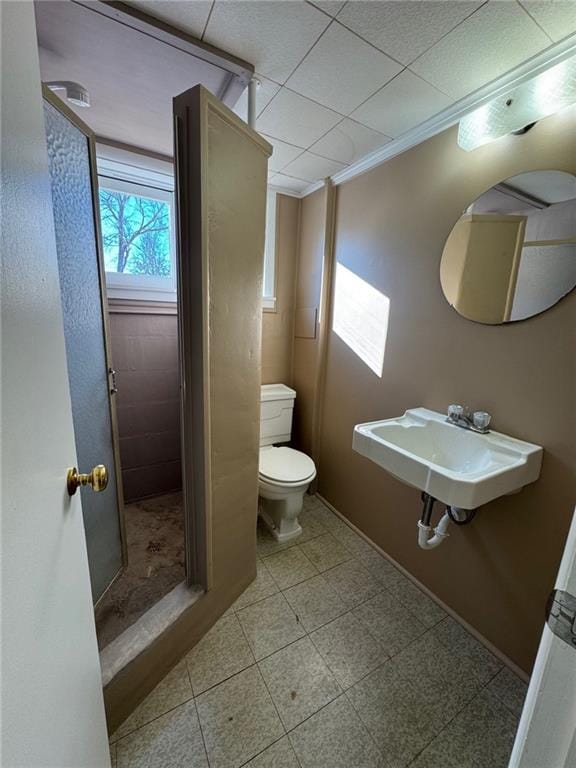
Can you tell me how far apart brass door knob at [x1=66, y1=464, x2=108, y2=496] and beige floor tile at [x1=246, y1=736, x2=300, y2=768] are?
1027 millimetres

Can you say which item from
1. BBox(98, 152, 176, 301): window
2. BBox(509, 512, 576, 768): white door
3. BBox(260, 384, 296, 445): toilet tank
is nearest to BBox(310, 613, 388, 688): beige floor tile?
BBox(509, 512, 576, 768): white door

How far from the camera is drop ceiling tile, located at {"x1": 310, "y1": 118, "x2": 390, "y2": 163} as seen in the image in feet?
5.05

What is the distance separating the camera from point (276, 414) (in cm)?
230

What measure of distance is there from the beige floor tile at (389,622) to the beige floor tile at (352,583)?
0.12 feet

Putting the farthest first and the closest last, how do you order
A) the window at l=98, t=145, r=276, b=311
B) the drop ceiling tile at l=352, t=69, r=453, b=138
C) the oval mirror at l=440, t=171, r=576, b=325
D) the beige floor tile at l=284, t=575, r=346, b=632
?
the window at l=98, t=145, r=276, b=311
the beige floor tile at l=284, t=575, r=346, b=632
the drop ceiling tile at l=352, t=69, r=453, b=138
the oval mirror at l=440, t=171, r=576, b=325

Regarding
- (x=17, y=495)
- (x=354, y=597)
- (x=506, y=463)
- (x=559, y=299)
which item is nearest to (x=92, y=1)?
(x=17, y=495)

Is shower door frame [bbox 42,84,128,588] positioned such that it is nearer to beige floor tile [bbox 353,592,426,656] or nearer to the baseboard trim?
beige floor tile [bbox 353,592,426,656]

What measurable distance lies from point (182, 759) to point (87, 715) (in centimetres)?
50

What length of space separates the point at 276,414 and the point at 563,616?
1903 mm

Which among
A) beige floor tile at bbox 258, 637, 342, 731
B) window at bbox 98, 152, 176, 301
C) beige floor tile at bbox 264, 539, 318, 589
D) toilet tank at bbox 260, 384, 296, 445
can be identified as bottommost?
beige floor tile at bbox 258, 637, 342, 731

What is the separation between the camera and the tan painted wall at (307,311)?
2.19 metres

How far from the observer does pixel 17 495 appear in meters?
0.45

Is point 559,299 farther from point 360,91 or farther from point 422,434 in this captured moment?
point 360,91

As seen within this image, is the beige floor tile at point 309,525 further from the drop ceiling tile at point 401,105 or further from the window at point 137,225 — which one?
the drop ceiling tile at point 401,105
